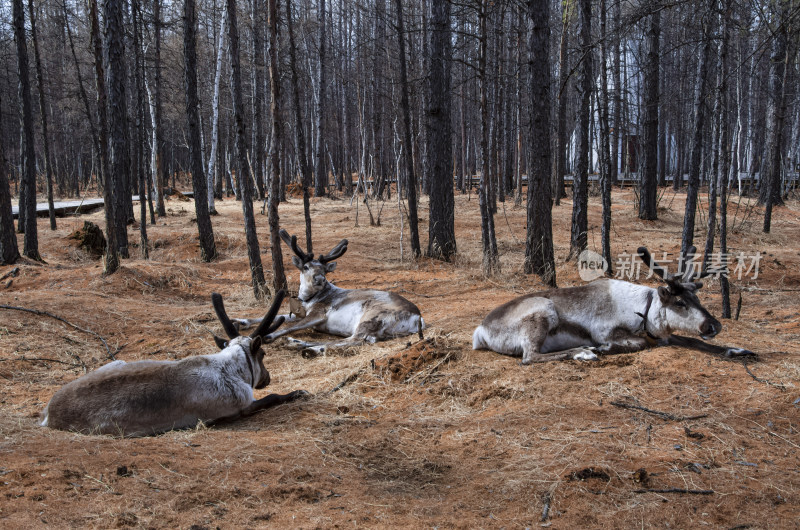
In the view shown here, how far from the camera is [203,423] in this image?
17.3 ft

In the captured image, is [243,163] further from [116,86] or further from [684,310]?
[684,310]

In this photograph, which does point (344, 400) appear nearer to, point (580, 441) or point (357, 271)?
point (580, 441)

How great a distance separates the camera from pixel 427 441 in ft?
16.6

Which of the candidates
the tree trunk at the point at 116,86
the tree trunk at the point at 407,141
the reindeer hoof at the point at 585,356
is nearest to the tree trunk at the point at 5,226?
the tree trunk at the point at 116,86

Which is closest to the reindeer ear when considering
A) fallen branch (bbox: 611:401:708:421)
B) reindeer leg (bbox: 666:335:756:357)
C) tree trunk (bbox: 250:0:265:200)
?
reindeer leg (bbox: 666:335:756:357)

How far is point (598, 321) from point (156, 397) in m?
5.04

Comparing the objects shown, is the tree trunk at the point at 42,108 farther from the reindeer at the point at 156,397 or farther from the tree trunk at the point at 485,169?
the reindeer at the point at 156,397

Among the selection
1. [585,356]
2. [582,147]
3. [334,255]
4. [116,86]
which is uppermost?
[116,86]

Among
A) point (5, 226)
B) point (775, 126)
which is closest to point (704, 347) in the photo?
point (775, 126)

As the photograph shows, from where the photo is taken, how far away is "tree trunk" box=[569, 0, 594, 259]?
42.6 feet

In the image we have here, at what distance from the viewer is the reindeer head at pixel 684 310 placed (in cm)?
672

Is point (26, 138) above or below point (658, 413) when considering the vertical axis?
above

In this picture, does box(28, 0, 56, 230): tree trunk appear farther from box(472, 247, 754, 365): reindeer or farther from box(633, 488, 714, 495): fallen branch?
box(633, 488, 714, 495): fallen branch

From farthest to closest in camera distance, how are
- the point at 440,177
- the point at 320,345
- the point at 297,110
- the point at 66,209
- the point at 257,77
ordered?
the point at 257,77 → the point at 66,209 → the point at 440,177 → the point at 297,110 → the point at 320,345
